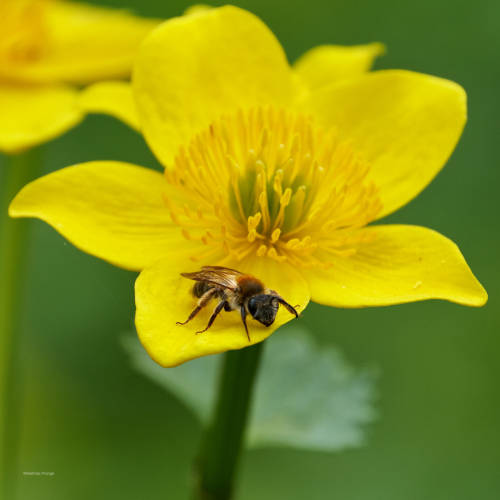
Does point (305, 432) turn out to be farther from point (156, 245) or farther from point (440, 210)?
point (440, 210)

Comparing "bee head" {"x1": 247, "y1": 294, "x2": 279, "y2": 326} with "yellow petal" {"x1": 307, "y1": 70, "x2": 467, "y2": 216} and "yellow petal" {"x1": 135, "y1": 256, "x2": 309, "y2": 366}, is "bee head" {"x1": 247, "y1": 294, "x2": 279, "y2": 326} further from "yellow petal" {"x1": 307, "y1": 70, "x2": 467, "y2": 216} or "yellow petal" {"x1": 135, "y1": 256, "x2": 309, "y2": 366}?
"yellow petal" {"x1": 307, "y1": 70, "x2": 467, "y2": 216}

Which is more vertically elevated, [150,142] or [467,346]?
[150,142]

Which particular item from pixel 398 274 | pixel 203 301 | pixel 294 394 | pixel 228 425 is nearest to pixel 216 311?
pixel 203 301

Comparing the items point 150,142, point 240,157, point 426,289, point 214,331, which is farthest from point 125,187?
point 426,289

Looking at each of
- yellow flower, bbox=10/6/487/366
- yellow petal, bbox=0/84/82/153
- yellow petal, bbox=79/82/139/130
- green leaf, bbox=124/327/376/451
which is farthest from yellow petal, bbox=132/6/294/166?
green leaf, bbox=124/327/376/451

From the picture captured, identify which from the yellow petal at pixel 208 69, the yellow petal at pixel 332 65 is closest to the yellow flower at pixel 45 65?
the yellow petal at pixel 208 69
